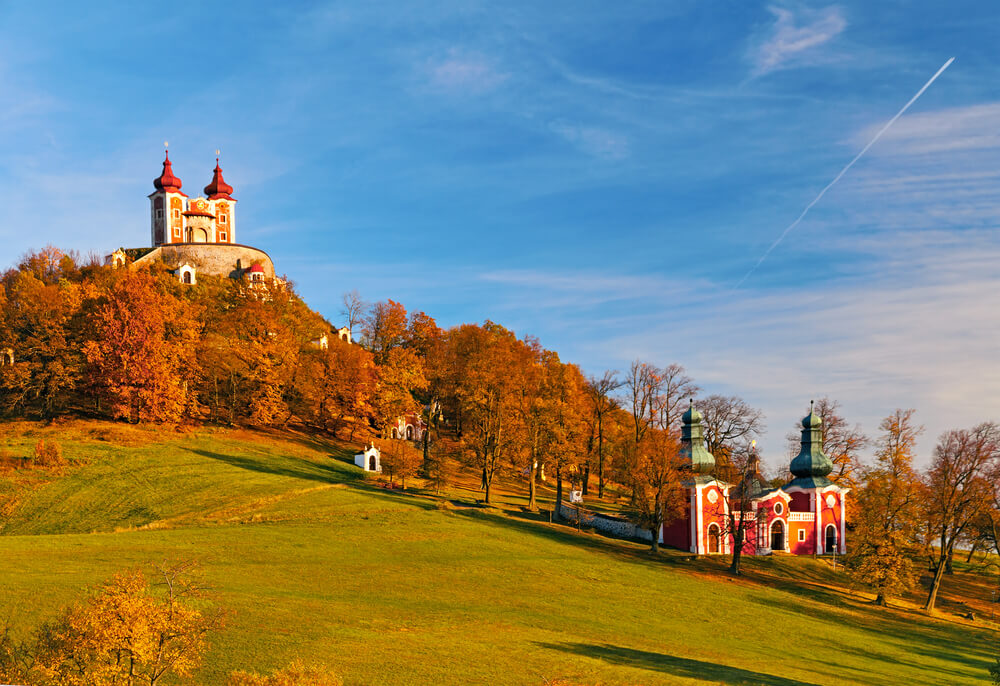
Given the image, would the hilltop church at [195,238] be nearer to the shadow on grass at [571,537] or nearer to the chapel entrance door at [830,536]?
the shadow on grass at [571,537]

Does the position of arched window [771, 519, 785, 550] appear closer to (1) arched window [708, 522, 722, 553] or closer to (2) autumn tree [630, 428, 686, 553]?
(1) arched window [708, 522, 722, 553]

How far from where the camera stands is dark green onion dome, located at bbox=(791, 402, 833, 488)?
69875 mm

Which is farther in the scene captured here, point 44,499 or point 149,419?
point 149,419

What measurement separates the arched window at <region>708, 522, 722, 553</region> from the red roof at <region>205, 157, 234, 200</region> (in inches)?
4130

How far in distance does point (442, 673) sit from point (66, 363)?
58.7 m

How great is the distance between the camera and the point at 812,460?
2761 inches

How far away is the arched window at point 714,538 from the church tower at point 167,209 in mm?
101160

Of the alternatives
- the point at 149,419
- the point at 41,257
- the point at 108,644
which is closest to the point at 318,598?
the point at 108,644

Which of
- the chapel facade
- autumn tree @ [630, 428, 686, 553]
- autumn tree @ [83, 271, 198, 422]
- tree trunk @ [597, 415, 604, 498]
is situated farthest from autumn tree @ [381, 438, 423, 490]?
autumn tree @ [83, 271, 198, 422]

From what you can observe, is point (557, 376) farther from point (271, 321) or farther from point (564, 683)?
point (564, 683)

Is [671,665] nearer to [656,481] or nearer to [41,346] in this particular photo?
[656,481]

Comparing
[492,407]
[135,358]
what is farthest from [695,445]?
[135,358]

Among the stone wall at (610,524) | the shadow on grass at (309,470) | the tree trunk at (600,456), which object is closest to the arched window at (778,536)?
the stone wall at (610,524)

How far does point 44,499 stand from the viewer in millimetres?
56156
